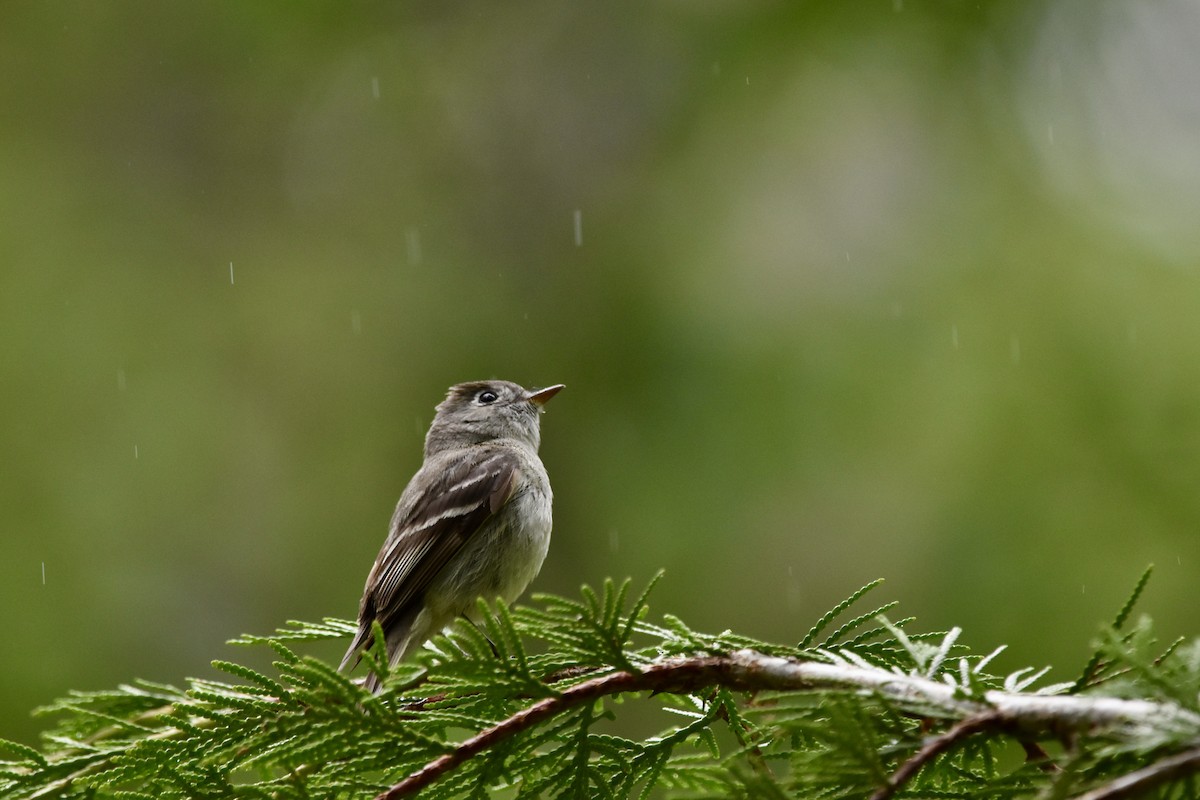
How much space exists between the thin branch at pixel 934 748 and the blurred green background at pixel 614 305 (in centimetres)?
520

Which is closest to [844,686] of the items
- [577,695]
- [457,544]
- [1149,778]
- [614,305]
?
[577,695]

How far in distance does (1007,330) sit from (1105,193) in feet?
4.90

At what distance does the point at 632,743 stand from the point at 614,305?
7.09 metres

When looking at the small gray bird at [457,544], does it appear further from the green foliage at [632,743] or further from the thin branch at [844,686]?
Result: the thin branch at [844,686]

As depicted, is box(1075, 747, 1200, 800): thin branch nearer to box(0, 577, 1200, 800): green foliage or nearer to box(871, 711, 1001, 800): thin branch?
box(0, 577, 1200, 800): green foliage

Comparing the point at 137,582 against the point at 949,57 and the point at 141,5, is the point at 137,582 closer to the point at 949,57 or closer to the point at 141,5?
the point at 141,5

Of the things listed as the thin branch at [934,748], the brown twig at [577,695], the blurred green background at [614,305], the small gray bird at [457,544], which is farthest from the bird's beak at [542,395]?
the thin branch at [934,748]

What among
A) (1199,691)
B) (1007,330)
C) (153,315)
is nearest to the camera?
(1199,691)

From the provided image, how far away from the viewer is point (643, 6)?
34.0ft

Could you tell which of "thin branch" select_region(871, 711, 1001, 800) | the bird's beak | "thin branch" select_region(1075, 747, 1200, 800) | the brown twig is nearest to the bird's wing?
the bird's beak

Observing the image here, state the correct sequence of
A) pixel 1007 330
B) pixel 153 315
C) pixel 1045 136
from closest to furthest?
pixel 1007 330
pixel 1045 136
pixel 153 315

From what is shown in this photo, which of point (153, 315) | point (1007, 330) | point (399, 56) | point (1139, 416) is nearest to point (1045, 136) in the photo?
point (1007, 330)

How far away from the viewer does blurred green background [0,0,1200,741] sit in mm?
6828

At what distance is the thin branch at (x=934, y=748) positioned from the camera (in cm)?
138
